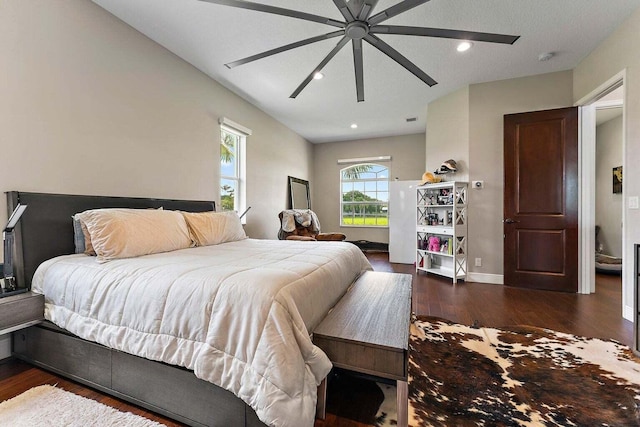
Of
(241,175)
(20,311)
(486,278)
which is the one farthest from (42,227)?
(486,278)

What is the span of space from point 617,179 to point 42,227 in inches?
309

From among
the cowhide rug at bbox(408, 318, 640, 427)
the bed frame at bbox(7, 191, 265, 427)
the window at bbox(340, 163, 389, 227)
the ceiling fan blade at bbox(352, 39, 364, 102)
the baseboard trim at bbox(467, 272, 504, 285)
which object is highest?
the ceiling fan blade at bbox(352, 39, 364, 102)

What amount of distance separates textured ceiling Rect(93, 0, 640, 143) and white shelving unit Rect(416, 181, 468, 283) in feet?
5.23

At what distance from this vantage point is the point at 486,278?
12.7 ft

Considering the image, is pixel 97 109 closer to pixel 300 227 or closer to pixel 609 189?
pixel 300 227

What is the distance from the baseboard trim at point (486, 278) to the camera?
3807mm

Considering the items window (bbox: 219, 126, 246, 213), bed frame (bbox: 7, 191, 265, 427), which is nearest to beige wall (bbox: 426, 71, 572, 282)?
window (bbox: 219, 126, 246, 213)

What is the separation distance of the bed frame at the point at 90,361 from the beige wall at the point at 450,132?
4.15 metres

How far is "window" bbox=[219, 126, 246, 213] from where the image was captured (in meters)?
4.06

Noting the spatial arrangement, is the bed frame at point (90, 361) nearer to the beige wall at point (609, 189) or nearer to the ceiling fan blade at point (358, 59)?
the ceiling fan blade at point (358, 59)

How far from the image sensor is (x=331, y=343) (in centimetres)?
130

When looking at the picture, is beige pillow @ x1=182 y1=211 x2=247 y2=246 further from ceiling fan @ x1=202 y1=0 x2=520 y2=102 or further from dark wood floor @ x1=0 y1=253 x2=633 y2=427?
ceiling fan @ x1=202 y1=0 x2=520 y2=102

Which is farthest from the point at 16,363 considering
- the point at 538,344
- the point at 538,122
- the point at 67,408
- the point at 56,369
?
the point at 538,122

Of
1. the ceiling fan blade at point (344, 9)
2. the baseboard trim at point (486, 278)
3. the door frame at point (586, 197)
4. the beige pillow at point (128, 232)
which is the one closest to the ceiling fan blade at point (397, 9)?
the ceiling fan blade at point (344, 9)
